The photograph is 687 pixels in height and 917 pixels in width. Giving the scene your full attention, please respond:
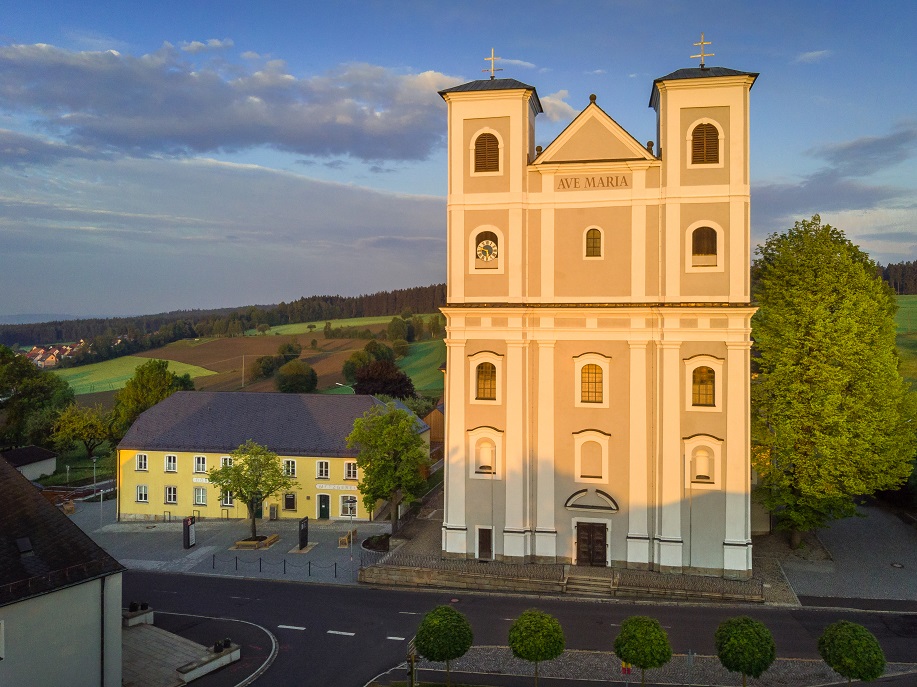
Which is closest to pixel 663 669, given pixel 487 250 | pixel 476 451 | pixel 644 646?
pixel 644 646

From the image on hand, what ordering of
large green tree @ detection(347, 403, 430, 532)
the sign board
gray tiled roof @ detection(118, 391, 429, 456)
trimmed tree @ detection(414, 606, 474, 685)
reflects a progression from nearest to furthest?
trimmed tree @ detection(414, 606, 474, 685) → large green tree @ detection(347, 403, 430, 532) → the sign board → gray tiled roof @ detection(118, 391, 429, 456)

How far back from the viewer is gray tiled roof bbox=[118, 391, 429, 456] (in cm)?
4331

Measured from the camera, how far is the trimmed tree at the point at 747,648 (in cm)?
1903

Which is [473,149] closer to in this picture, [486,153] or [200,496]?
[486,153]

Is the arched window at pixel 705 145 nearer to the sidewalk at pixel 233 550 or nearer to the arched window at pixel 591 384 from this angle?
the arched window at pixel 591 384

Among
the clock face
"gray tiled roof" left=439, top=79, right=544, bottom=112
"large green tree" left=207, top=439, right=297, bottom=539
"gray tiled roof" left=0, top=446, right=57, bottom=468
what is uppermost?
"gray tiled roof" left=439, top=79, right=544, bottom=112

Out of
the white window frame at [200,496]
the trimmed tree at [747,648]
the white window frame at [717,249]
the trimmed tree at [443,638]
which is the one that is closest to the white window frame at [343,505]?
the white window frame at [200,496]

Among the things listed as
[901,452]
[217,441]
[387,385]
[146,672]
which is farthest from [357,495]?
[387,385]

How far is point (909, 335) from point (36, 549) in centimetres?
9159

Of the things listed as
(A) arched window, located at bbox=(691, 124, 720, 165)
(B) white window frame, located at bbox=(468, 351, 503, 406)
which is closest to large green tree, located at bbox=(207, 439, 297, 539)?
(B) white window frame, located at bbox=(468, 351, 503, 406)

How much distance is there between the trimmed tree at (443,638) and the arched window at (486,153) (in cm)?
2151

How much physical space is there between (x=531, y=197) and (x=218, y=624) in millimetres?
23522

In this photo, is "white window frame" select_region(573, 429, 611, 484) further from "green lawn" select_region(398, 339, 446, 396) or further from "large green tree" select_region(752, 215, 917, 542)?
"green lawn" select_region(398, 339, 446, 396)

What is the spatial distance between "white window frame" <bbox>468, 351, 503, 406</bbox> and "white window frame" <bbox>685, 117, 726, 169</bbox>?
12.8m
